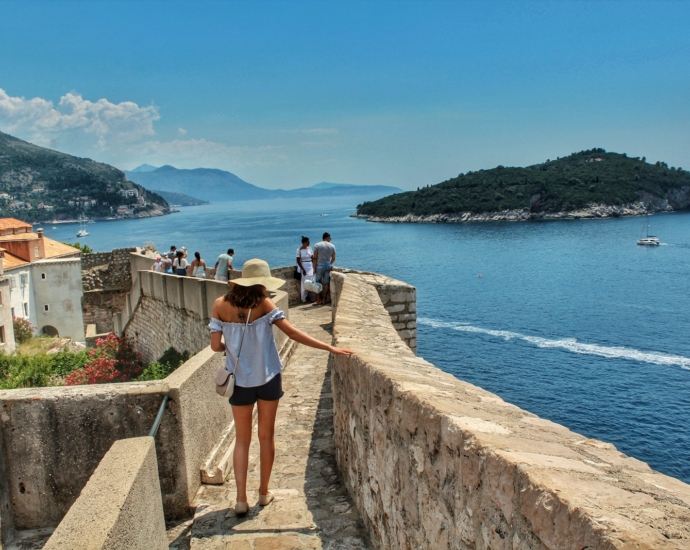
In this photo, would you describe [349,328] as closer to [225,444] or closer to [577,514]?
[225,444]

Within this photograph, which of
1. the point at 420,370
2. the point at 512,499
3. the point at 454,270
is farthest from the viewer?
the point at 454,270

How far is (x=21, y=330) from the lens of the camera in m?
34.1

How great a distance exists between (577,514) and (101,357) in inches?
742

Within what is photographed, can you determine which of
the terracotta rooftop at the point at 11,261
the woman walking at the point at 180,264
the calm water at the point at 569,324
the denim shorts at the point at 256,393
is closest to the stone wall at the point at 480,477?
the denim shorts at the point at 256,393

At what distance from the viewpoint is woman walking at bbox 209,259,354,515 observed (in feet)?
13.1

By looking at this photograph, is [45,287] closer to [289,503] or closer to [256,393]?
[289,503]

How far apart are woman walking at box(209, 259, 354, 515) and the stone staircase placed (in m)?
0.21

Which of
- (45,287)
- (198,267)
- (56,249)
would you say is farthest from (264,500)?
(56,249)

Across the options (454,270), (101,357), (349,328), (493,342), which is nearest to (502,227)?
(454,270)

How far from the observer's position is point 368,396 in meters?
3.66

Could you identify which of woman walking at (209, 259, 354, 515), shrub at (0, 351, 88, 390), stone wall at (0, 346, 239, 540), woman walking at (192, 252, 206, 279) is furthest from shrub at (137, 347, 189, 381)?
woman walking at (209, 259, 354, 515)

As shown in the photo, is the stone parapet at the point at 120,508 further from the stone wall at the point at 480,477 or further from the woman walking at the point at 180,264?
the woman walking at the point at 180,264

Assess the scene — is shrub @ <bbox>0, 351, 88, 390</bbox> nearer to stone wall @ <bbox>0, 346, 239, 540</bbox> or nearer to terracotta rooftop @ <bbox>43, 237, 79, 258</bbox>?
stone wall @ <bbox>0, 346, 239, 540</bbox>

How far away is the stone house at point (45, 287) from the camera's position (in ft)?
123
